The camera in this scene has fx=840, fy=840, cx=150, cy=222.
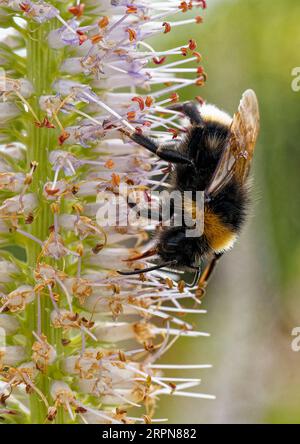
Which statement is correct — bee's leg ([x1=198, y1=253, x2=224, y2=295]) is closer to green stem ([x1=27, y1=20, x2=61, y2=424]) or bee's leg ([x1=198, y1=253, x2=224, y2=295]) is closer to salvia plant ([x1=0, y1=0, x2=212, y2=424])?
salvia plant ([x1=0, y1=0, x2=212, y2=424])

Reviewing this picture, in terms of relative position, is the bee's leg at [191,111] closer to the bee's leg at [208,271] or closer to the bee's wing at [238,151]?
the bee's wing at [238,151]

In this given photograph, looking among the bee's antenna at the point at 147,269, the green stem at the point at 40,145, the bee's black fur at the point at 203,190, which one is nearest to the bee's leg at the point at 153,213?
the bee's black fur at the point at 203,190

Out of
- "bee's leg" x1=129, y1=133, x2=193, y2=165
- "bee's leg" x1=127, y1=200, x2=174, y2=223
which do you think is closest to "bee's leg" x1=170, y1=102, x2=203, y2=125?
"bee's leg" x1=129, y1=133, x2=193, y2=165

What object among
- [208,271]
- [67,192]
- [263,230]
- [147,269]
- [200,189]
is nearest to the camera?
[67,192]

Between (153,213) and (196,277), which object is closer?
(153,213)

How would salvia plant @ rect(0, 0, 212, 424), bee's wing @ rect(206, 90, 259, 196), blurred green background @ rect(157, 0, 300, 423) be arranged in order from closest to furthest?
1. salvia plant @ rect(0, 0, 212, 424)
2. bee's wing @ rect(206, 90, 259, 196)
3. blurred green background @ rect(157, 0, 300, 423)

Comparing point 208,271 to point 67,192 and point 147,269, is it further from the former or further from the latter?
point 67,192

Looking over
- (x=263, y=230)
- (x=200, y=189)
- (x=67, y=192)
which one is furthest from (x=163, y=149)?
(x=263, y=230)
